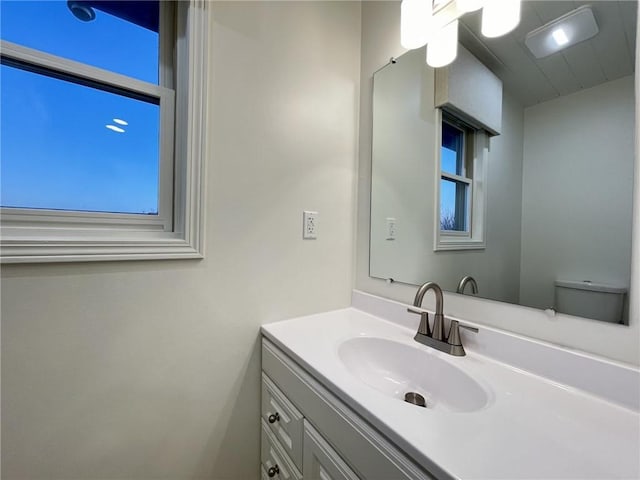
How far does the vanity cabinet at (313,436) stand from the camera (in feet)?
1.73

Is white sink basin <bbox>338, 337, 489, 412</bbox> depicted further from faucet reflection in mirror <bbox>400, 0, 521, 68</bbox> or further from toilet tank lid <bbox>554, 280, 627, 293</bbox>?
faucet reflection in mirror <bbox>400, 0, 521, 68</bbox>

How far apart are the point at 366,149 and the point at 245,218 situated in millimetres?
677

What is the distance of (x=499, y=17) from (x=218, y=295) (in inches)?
50.6

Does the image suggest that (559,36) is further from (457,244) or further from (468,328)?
(468,328)

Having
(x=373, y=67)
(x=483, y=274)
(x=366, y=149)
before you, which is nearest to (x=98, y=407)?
(x=483, y=274)

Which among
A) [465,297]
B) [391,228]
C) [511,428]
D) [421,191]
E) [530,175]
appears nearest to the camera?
[511,428]

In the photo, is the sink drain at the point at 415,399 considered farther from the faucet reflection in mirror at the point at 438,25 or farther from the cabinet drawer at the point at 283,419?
the faucet reflection in mirror at the point at 438,25

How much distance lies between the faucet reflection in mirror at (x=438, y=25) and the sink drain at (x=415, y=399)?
115 centimetres

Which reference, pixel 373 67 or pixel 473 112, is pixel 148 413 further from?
pixel 373 67

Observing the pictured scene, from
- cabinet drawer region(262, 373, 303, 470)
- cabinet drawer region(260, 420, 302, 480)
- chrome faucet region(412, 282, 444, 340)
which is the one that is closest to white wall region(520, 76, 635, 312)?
chrome faucet region(412, 282, 444, 340)

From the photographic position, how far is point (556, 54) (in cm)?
74

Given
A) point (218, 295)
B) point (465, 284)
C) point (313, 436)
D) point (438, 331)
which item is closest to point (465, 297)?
point (465, 284)

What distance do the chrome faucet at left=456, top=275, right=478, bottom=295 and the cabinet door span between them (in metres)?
0.64

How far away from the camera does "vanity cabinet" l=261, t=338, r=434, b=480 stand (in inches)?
20.8
